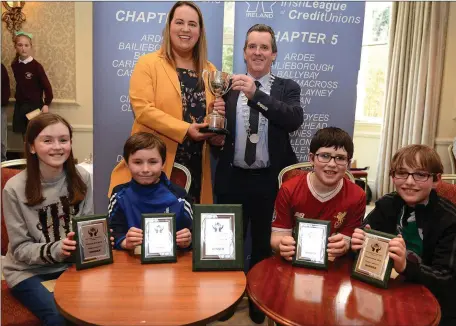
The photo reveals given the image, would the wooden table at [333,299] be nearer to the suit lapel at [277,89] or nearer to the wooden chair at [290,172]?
the wooden chair at [290,172]

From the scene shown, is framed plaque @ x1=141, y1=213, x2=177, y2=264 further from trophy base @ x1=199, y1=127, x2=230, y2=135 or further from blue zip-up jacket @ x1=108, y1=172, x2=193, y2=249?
trophy base @ x1=199, y1=127, x2=230, y2=135

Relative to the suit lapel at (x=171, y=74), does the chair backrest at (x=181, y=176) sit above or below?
below

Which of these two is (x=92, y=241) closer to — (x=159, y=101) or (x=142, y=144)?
(x=142, y=144)

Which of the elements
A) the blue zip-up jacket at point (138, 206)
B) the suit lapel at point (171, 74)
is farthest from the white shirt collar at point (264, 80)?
the blue zip-up jacket at point (138, 206)

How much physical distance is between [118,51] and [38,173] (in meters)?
1.34

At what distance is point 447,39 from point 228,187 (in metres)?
4.09

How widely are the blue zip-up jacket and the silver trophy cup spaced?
0.50 m

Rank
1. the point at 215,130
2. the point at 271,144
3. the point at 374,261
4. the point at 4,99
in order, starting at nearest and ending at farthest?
1. the point at 374,261
2. the point at 215,130
3. the point at 271,144
4. the point at 4,99

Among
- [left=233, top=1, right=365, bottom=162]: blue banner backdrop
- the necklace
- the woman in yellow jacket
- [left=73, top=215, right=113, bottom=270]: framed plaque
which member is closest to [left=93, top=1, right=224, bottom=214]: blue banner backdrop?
[left=233, top=1, right=365, bottom=162]: blue banner backdrop

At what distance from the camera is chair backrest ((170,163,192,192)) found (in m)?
2.33

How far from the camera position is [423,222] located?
5.57 feet

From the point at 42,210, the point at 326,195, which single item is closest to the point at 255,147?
the point at 326,195

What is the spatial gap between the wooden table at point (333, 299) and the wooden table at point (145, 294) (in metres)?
0.12

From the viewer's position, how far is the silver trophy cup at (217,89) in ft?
7.27
